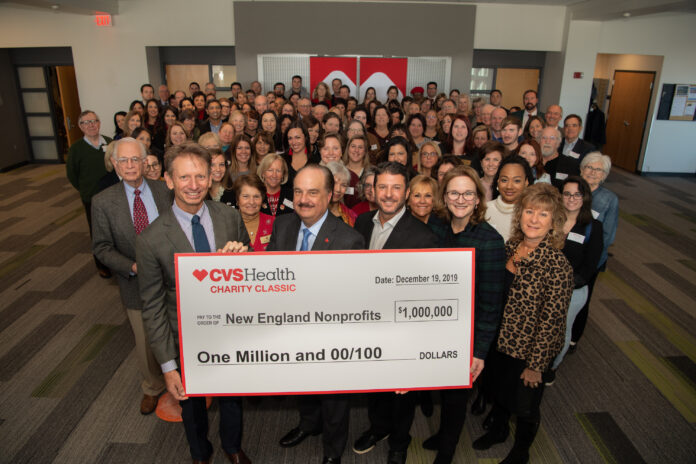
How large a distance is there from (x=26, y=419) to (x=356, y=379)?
248 cm

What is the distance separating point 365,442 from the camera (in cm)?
286

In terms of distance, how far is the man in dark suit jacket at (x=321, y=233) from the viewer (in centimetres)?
237

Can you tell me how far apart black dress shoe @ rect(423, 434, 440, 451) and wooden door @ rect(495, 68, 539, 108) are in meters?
10.6

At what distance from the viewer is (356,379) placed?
2.16 metres

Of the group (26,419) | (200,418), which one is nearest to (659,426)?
(200,418)

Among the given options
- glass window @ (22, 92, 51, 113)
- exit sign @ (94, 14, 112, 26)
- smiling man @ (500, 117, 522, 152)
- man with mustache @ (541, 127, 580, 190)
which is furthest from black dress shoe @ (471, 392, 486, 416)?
glass window @ (22, 92, 51, 113)

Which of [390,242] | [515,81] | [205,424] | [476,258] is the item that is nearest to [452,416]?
[476,258]

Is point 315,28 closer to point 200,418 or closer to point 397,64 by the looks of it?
point 397,64

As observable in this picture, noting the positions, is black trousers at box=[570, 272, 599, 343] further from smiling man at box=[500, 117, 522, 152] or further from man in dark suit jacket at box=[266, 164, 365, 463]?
man in dark suit jacket at box=[266, 164, 365, 463]

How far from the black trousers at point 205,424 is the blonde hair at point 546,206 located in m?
1.89

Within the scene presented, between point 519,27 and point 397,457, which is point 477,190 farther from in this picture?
point 519,27

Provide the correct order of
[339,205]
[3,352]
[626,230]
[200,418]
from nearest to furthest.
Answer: [200,418] → [339,205] → [3,352] → [626,230]

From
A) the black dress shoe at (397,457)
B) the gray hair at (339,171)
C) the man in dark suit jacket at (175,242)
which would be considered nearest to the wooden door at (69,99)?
the gray hair at (339,171)

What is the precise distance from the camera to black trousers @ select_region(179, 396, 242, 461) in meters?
2.43
